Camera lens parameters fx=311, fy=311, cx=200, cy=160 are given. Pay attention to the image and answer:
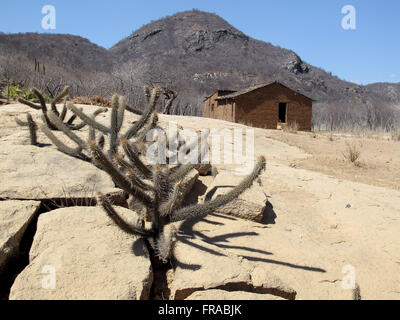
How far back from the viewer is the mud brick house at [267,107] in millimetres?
19797

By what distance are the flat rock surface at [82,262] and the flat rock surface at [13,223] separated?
0.36ft

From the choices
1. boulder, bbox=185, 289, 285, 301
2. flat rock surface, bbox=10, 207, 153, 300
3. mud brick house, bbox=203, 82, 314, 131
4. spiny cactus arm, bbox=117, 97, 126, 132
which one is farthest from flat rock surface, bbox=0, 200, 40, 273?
mud brick house, bbox=203, 82, 314, 131

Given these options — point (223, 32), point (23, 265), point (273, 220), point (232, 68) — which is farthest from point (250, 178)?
point (223, 32)

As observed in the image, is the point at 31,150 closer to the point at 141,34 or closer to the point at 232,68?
the point at 232,68

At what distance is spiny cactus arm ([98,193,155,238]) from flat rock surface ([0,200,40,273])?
2.00ft

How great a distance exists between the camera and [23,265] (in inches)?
79.6

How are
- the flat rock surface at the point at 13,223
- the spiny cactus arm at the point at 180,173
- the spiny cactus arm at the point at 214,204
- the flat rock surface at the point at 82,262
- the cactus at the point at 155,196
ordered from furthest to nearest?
the spiny cactus arm at the point at 180,173 < the spiny cactus arm at the point at 214,204 < the cactus at the point at 155,196 < the flat rock surface at the point at 13,223 < the flat rock surface at the point at 82,262

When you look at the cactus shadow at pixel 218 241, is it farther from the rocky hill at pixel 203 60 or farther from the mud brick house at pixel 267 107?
the rocky hill at pixel 203 60

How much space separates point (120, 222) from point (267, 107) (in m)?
19.2

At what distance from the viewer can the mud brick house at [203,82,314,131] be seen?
19797 millimetres

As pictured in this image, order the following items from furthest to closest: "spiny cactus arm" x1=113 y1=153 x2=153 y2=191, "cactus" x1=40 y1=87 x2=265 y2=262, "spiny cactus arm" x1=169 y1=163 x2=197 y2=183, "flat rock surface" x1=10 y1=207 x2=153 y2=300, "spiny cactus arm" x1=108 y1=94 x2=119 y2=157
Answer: "spiny cactus arm" x1=108 y1=94 x2=119 y2=157
"spiny cactus arm" x1=169 y1=163 x2=197 y2=183
"spiny cactus arm" x1=113 y1=153 x2=153 y2=191
"cactus" x1=40 y1=87 x2=265 y2=262
"flat rock surface" x1=10 y1=207 x2=153 y2=300

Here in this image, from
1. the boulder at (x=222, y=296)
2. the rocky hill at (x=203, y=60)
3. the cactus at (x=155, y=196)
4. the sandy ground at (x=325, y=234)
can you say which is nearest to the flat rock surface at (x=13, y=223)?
the cactus at (x=155, y=196)

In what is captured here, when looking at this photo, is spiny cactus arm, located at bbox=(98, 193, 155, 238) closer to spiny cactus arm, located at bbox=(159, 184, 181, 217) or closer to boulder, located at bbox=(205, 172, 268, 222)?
spiny cactus arm, located at bbox=(159, 184, 181, 217)
